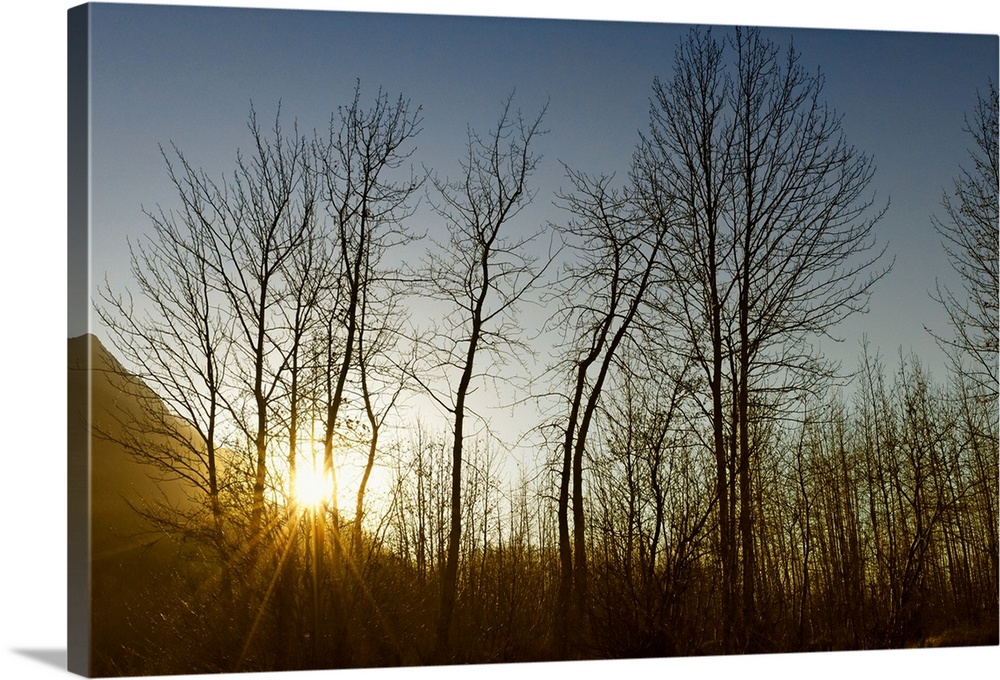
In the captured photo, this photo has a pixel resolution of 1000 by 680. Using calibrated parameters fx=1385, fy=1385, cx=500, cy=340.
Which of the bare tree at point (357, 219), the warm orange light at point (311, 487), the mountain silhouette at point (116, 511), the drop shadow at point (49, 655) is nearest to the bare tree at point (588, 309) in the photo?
the bare tree at point (357, 219)

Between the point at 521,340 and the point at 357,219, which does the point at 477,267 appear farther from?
the point at 357,219

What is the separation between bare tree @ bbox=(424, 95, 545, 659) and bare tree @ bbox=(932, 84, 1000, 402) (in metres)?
2.56

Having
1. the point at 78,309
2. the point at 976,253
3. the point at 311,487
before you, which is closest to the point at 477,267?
the point at 311,487

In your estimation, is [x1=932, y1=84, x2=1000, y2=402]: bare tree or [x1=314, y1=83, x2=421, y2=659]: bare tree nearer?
[x1=314, y1=83, x2=421, y2=659]: bare tree

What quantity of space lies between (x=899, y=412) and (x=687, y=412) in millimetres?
1337

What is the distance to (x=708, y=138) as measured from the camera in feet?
26.6

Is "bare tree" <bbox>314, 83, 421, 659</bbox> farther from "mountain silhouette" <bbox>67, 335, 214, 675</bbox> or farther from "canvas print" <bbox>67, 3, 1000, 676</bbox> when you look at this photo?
"mountain silhouette" <bbox>67, 335, 214, 675</bbox>

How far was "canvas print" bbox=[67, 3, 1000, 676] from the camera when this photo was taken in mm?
7191

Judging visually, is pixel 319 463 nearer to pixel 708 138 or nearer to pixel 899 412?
pixel 708 138

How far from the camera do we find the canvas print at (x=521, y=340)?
719 centimetres

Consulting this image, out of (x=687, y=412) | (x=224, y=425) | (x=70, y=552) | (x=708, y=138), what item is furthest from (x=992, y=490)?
(x=70, y=552)

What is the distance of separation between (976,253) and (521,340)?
2.88 metres

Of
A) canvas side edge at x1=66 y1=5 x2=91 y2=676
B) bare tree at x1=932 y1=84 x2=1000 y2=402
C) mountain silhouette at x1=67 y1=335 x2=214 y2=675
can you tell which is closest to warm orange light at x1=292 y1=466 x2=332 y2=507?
mountain silhouette at x1=67 y1=335 x2=214 y2=675

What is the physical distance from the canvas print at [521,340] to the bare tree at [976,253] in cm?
2
